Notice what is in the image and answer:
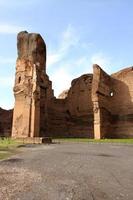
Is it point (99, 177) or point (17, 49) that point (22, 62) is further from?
point (99, 177)

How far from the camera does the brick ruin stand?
84.5 ft

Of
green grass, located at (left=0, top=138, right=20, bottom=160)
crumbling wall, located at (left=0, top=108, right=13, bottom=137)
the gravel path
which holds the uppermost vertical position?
crumbling wall, located at (left=0, top=108, right=13, bottom=137)

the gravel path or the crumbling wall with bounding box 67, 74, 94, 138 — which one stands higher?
the crumbling wall with bounding box 67, 74, 94, 138

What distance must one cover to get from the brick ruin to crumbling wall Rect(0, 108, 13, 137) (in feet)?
20.6

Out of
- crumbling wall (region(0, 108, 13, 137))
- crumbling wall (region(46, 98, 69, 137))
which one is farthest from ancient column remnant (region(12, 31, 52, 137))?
crumbling wall (region(0, 108, 13, 137))

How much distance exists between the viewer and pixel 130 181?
20.1ft

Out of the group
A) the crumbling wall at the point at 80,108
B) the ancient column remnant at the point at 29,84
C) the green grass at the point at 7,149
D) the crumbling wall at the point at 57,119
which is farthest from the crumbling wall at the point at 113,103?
the green grass at the point at 7,149

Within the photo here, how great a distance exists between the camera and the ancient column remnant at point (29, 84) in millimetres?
25359

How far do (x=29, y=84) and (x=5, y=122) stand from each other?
33.2 ft

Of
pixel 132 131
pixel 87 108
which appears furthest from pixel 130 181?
pixel 87 108

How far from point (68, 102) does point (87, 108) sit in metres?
3.11

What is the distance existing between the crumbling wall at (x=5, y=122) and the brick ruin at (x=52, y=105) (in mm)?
6270

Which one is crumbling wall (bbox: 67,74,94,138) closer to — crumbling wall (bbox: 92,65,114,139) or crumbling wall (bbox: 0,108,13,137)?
crumbling wall (bbox: 92,65,114,139)

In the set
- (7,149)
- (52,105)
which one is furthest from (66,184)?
(52,105)
